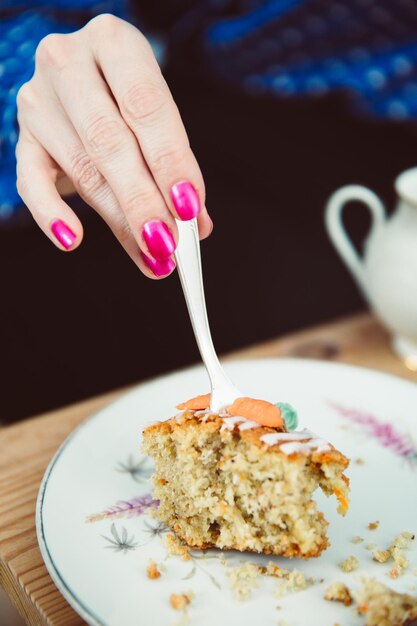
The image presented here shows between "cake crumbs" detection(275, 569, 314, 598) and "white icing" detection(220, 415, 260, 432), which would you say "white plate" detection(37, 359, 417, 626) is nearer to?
"cake crumbs" detection(275, 569, 314, 598)

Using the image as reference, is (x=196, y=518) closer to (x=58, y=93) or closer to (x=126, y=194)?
(x=126, y=194)

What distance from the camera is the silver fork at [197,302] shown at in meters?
0.67

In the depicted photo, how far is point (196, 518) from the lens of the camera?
24.9 inches

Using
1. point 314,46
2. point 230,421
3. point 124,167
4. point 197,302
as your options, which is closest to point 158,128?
point 124,167

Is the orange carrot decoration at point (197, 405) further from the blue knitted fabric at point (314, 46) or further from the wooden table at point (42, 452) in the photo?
the blue knitted fabric at point (314, 46)

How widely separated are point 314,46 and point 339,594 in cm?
93

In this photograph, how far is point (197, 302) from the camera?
0.68m

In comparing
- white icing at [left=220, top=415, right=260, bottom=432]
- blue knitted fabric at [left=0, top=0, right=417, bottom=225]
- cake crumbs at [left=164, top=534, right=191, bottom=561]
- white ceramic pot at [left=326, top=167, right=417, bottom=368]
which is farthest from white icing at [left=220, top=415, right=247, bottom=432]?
blue knitted fabric at [left=0, top=0, right=417, bottom=225]

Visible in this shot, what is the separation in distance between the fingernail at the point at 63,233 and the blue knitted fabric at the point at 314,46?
43 cm

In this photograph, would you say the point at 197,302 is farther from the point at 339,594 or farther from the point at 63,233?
the point at 339,594

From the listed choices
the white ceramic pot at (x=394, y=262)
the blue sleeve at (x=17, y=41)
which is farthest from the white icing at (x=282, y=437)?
the blue sleeve at (x=17, y=41)

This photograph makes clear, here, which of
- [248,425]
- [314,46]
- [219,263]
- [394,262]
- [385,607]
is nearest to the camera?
[385,607]

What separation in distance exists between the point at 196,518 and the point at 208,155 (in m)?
0.78

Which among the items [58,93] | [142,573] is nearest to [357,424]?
[142,573]
